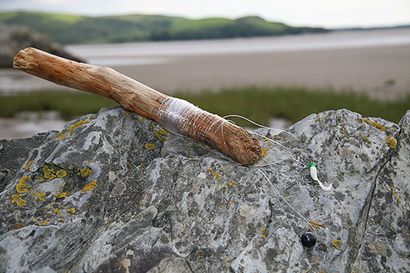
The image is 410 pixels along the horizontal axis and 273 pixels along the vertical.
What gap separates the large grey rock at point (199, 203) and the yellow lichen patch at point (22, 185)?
0.01 meters

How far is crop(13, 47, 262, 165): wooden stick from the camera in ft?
12.2

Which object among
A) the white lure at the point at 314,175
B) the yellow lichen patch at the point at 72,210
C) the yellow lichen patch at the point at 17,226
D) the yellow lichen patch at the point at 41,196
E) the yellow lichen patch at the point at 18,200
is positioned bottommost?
the yellow lichen patch at the point at 17,226

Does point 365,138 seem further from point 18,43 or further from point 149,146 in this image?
point 18,43

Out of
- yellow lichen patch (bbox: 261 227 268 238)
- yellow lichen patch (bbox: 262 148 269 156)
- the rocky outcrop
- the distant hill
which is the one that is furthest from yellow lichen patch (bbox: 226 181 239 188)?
the distant hill

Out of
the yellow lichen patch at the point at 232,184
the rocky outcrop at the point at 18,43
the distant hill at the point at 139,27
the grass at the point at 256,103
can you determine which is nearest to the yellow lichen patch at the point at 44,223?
the yellow lichen patch at the point at 232,184

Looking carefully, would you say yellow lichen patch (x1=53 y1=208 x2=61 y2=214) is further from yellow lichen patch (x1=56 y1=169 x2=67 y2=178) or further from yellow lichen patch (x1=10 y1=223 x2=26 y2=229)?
yellow lichen patch (x1=56 y1=169 x2=67 y2=178)

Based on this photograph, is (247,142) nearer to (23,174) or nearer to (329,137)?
(329,137)

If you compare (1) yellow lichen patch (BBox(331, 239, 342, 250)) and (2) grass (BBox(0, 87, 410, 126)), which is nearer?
(1) yellow lichen patch (BBox(331, 239, 342, 250))

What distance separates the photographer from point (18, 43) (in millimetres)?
38500

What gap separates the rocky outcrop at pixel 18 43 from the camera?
3691cm

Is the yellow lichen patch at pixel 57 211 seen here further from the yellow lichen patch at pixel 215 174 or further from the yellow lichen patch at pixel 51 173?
the yellow lichen patch at pixel 215 174

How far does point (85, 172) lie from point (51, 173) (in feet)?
0.95

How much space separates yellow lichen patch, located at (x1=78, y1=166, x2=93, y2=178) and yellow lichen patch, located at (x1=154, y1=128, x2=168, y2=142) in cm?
71

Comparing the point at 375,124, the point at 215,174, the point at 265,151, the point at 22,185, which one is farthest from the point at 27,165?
the point at 375,124
